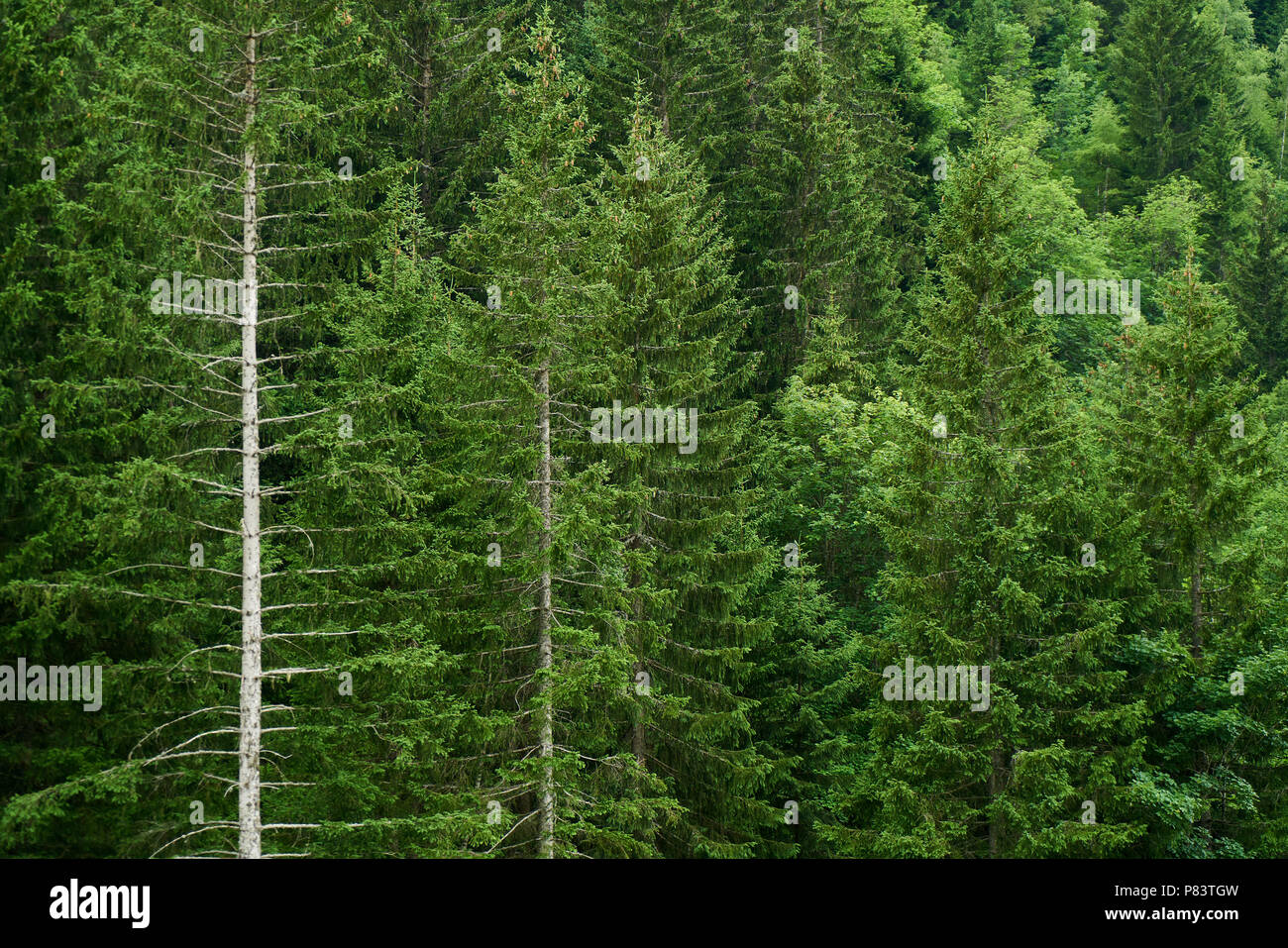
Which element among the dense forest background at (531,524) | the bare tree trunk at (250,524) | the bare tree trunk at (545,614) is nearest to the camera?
the bare tree trunk at (250,524)

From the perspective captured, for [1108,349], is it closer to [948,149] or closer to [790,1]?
[948,149]

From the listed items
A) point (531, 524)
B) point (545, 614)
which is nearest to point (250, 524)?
point (531, 524)

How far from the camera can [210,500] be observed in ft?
48.9

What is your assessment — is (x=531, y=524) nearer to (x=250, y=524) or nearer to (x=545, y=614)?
(x=545, y=614)

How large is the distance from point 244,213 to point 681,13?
64.8 feet

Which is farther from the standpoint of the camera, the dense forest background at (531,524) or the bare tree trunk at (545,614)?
the bare tree trunk at (545,614)

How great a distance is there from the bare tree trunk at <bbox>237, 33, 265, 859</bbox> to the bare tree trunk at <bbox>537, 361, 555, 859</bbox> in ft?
14.0

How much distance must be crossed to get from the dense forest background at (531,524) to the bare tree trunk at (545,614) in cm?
7

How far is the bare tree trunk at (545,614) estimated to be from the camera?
1631 cm

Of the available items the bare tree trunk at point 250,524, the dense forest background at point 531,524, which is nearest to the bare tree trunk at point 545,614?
the dense forest background at point 531,524

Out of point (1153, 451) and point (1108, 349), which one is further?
point (1108, 349)

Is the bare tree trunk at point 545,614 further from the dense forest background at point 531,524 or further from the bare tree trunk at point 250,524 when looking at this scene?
the bare tree trunk at point 250,524

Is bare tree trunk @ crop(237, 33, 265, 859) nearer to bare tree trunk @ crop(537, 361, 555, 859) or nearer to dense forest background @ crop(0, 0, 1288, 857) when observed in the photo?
dense forest background @ crop(0, 0, 1288, 857)
